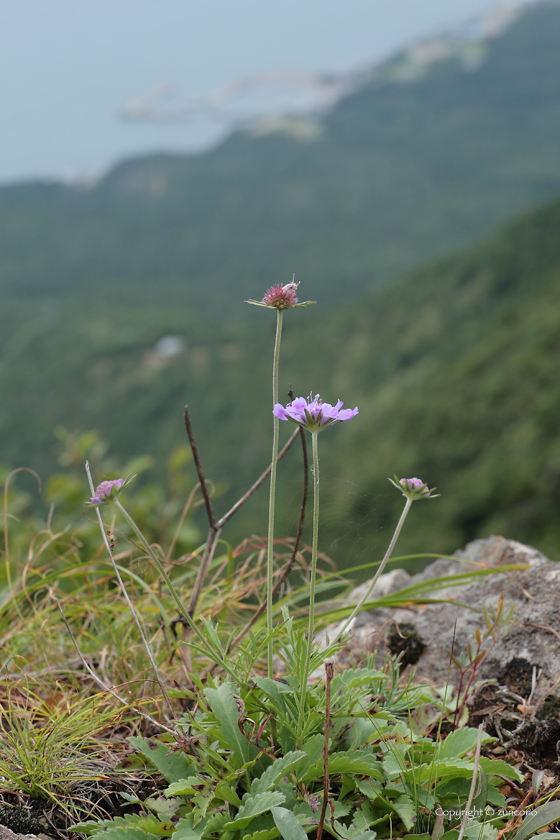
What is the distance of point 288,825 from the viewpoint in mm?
1722

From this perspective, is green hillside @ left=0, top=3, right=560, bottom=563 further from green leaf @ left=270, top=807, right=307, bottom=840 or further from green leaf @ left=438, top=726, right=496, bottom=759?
green leaf @ left=270, top=807, right=307, bottom=840

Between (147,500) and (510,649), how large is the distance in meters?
3.97

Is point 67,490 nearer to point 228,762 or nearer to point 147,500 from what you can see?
point 147,500

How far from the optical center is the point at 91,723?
224 centimetres

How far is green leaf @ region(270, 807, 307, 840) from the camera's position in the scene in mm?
1708

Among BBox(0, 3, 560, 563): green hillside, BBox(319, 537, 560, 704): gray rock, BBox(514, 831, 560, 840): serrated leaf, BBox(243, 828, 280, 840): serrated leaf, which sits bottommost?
BBox(0, 3, 560, 563): green hillside

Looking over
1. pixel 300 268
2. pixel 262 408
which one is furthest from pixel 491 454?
pixel 300 268

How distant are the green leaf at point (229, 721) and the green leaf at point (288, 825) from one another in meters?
0.24

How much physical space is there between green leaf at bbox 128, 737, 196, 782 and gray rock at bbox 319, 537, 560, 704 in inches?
26.0

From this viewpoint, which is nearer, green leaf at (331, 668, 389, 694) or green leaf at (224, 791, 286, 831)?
green leaf at (224, 791, 286, 831)

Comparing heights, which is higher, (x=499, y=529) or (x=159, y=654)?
(x=159, y=654)

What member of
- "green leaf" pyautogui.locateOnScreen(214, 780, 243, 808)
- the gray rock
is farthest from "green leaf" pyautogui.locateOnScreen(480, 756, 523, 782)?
"green leaf" pyautogui.locateOnScreen(214, 780, 243, 808)

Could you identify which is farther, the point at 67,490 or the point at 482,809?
the point at 67,490

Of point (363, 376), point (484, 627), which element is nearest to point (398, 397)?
point (363, 376)
